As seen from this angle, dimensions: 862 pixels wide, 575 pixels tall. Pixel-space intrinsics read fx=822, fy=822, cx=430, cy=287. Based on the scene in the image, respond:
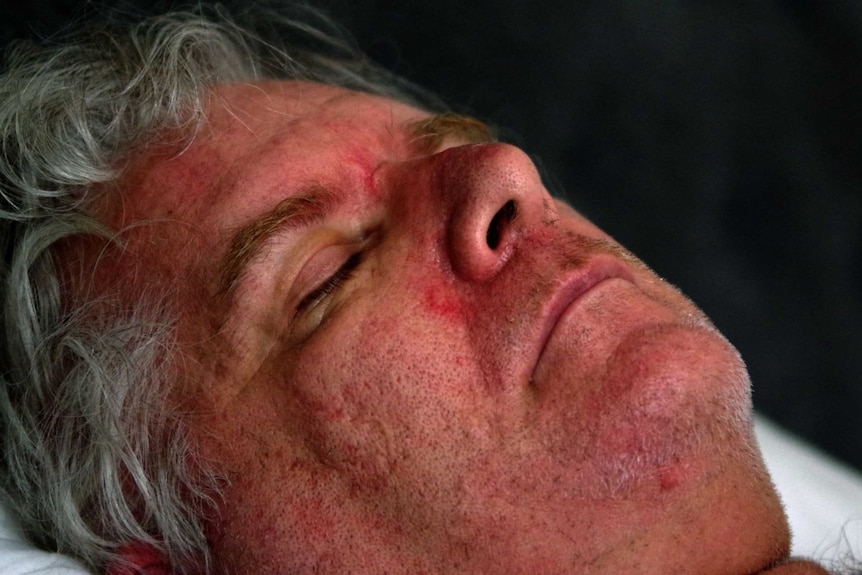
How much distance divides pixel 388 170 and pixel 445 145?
0.15 metres

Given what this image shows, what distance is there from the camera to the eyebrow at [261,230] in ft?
3.26

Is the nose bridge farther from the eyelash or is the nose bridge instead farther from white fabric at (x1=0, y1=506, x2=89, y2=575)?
white fabric at (x1=0, y1=506, x2=89, y2=575)

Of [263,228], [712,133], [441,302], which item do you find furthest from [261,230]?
[712,133]

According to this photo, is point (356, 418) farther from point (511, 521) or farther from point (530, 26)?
point (530, 26)

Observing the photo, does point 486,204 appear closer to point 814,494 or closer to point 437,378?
point 437,378

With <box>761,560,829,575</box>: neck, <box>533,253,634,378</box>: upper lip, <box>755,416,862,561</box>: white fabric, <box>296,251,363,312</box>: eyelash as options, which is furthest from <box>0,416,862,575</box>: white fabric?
<box>296,251,363,312</box>: eyelash

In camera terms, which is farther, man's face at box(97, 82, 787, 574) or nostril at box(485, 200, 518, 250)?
nostril at box(485, 200, 518, 250)

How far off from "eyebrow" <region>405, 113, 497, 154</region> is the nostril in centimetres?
21

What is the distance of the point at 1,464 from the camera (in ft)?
4.06

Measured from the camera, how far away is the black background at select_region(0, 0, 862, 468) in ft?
5.64

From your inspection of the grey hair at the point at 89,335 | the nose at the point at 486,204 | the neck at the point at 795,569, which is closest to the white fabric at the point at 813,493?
the neck at the point at 795,569

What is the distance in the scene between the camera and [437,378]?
3.03ft

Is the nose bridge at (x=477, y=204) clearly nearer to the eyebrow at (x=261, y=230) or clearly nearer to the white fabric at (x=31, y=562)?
the eyebrow at (x=261, y=230)

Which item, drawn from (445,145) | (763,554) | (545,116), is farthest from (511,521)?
(545,116)
